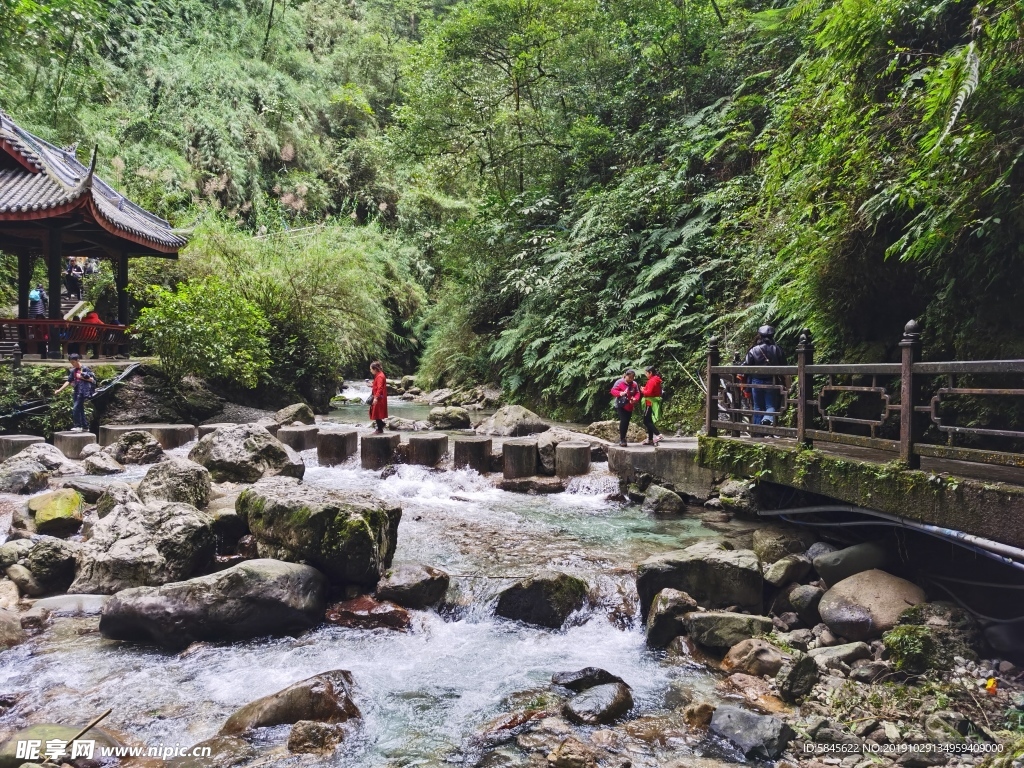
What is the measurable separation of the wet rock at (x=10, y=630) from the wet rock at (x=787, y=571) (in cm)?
743

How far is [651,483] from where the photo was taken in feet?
35.7

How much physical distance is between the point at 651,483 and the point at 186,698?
7745 millimetres

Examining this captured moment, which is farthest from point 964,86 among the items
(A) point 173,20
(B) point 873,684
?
(A) point 173,20

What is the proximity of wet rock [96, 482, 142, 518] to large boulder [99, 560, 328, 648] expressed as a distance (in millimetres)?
2263

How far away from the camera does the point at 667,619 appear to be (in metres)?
6.14

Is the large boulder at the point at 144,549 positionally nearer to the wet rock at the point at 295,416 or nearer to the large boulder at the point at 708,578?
the large boulder at the point at 708,578

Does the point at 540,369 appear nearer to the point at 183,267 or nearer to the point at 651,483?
the point at 651,483

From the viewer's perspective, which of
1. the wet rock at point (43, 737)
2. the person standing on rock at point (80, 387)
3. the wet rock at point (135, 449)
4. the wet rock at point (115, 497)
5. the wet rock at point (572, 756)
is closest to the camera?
the wet rock at point (43, 737)

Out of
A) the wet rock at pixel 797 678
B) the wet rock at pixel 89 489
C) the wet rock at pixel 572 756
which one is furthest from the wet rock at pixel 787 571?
the wet rock at pixel 89 489

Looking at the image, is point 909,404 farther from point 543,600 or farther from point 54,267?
point 54,267

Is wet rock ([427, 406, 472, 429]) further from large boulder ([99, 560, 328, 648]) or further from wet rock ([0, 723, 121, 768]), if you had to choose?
wet rock ([0, 723, 121, 768])

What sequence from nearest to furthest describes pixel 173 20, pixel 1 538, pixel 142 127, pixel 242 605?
pixel 242 605, pixel 1 538, pixel 142 127, pixel 173 20

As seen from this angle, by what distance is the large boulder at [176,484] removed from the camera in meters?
8.45

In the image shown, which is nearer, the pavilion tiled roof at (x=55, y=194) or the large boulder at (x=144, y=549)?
the large boulder at (x=144, y=549)
